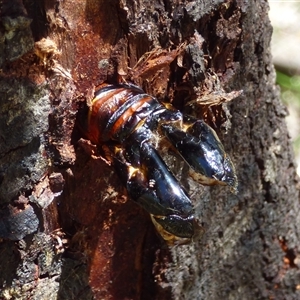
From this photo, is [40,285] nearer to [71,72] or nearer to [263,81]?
[71,72]

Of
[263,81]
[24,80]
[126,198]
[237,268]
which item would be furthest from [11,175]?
[237,268]

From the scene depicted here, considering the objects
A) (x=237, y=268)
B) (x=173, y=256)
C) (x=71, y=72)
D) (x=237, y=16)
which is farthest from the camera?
(x=237, y=268)

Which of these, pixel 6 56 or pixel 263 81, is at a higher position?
pixel 263 81

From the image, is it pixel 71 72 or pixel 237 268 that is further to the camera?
pixel 237 268

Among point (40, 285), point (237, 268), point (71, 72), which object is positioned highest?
point (71, 72)
